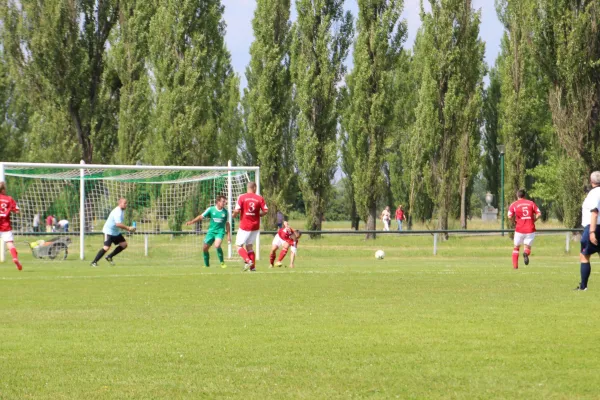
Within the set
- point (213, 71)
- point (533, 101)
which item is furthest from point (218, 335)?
point (533, 101)

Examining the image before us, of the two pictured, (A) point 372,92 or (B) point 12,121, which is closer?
(A) point 372,92

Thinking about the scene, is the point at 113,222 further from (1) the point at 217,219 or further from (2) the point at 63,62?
(2) the point at 63,62

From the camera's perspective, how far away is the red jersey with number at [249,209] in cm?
2261

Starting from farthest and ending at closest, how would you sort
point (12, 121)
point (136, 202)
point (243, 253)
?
point (12, 121)
point (136, 202)
point (243, 253)

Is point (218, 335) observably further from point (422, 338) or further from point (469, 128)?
point (469, 128)

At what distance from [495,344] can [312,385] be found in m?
2.74

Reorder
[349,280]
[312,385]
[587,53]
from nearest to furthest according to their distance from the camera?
[312,385], [349,280], [587,53]

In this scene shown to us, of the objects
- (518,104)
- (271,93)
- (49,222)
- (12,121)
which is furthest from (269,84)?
(12,121)

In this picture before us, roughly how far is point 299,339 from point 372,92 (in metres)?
39.0

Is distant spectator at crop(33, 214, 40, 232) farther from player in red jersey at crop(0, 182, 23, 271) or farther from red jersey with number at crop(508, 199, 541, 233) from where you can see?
red jersey with number at crop(508, 199, 541, 233)

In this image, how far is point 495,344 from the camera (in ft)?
31.8

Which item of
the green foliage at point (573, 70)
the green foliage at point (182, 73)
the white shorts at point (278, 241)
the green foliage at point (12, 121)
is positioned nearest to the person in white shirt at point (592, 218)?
the white shorts at point (278, 241)

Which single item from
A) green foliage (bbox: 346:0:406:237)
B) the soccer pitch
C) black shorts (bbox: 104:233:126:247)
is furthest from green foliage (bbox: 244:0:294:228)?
the soccer pitch

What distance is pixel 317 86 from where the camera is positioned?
49.0 meters
